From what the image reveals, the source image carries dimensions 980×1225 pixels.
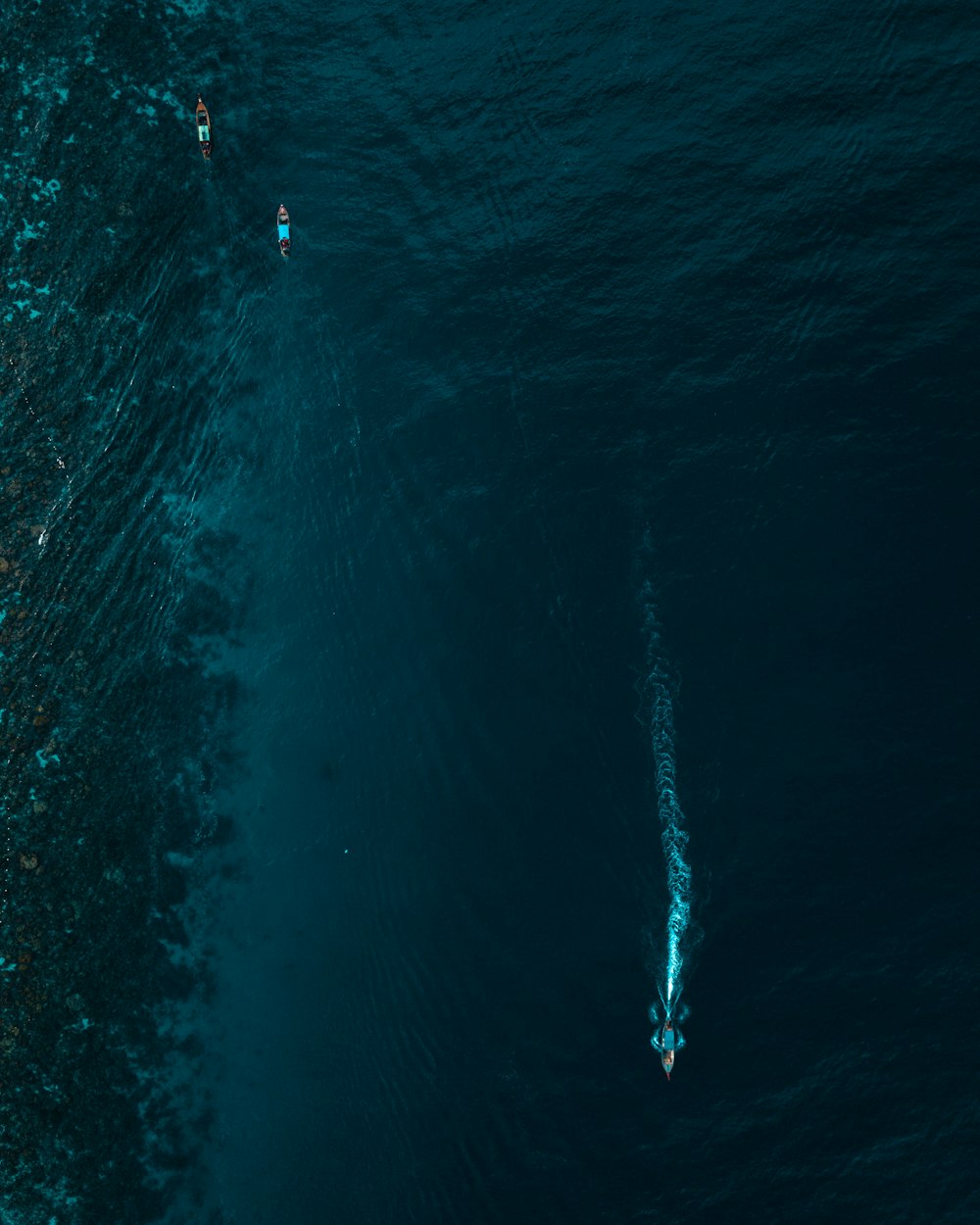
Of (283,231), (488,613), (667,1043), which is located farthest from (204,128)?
(667,1043)

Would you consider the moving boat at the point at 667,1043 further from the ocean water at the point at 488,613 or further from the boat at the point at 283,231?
the boat at the point at 283,231

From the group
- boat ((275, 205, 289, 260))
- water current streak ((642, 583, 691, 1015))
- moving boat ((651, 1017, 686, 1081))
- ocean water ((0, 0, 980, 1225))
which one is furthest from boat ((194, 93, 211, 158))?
moving boat ((651, 1017, 686, 1081))

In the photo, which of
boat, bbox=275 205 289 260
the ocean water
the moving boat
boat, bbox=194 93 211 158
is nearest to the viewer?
the moving boat

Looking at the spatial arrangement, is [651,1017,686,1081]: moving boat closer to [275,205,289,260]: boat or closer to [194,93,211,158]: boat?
[275,205,289,260]: boat

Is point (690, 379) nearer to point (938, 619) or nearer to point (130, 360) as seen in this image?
point (938, 619)

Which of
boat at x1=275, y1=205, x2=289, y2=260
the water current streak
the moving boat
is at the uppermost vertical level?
boat at x1=275, y1=205, x2=289, y2=260

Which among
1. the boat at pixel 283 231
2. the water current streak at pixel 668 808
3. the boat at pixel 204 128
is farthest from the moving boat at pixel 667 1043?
the boat at pixel 204 128
